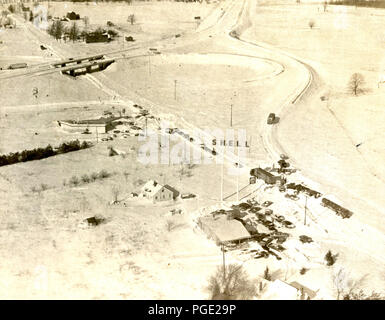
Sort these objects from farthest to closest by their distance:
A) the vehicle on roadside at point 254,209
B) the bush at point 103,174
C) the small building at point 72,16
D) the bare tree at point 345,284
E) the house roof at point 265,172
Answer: the small building at point 72,16 → the bush at point 103,174 → the house roof at point 265,172 → the vehicle on roadside at point 254,209 → the bare tree at point 345,284

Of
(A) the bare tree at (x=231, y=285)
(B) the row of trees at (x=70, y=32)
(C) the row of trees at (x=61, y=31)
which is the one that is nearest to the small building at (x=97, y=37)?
(B) the row of trees at (x=70, y=32)

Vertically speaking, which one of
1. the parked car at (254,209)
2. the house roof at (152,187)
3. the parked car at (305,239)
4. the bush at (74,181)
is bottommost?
the parked car at (305,239)

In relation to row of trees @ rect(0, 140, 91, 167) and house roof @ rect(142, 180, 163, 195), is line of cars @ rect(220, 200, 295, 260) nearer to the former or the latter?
house roof @ rect(142, 180, 163, 195)

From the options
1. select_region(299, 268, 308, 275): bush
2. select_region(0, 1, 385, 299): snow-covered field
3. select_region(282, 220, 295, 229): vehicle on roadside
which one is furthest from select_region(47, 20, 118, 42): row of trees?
select_region(299, 268, 308, 275): bush

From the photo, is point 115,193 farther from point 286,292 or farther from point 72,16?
point 72,16

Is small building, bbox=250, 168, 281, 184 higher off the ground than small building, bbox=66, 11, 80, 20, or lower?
lower

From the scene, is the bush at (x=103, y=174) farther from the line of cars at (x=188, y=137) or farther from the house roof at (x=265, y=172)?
the house roof at (x=265, y=172)
